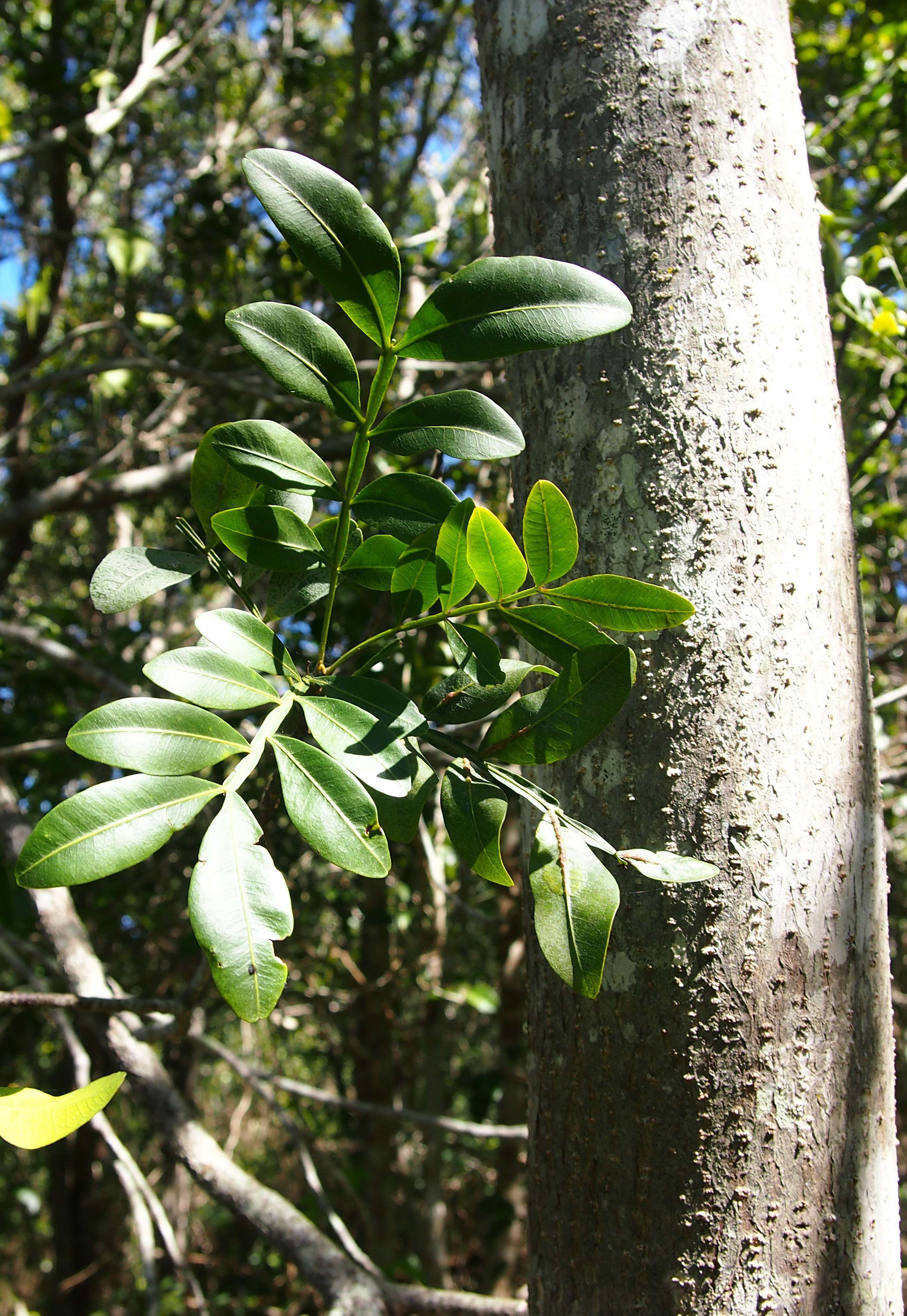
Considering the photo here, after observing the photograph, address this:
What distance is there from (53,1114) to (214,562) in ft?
1.15

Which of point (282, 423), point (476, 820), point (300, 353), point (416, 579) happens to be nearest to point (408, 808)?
point (476, 820)

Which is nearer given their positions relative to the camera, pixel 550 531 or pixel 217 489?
pixel 550 531

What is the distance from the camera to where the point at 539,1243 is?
2.18 ft

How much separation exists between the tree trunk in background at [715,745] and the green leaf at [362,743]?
0.65 ft

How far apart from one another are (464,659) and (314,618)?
1556 millimetres

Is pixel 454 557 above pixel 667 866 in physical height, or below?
above

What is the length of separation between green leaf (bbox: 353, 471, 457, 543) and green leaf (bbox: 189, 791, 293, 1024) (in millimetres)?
213

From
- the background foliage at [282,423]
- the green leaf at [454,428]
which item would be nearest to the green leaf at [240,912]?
the green leaf at [454,428]

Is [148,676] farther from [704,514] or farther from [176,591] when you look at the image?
[176,591]

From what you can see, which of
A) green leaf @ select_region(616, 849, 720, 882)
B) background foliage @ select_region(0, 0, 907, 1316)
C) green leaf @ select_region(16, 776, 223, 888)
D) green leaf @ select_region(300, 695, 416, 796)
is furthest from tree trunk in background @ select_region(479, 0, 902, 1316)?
background foliage @ select_region(0, 0, 907, 1316)

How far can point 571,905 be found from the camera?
0.48 metres

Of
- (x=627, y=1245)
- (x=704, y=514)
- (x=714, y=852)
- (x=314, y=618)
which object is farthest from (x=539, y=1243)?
(x=314, y=618)

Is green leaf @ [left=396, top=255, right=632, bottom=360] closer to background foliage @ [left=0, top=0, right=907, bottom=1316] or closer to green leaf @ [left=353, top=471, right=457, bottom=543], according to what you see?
green leaf @ [left=353, top=471, right=457, bottom=543]

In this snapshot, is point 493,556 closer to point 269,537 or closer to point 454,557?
point 454,557
